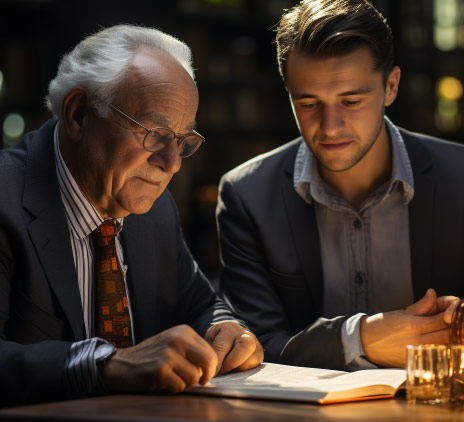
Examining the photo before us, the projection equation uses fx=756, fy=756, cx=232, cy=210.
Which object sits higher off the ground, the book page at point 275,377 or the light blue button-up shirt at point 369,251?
the light blue button-up shirt at point 369,251

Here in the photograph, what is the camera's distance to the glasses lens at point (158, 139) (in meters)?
1.78

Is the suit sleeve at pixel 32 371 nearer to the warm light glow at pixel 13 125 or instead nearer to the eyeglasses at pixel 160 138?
the eyeglasses at pixel 160 138

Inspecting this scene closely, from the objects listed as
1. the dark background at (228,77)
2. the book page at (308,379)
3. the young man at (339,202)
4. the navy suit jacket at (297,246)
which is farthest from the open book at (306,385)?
the dark background at (228,77)

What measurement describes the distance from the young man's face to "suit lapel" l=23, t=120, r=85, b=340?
0.74m

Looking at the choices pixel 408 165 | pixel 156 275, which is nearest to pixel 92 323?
pixel 156 275

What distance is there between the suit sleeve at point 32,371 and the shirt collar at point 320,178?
1.05 m

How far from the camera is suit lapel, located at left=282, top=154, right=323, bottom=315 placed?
223cm

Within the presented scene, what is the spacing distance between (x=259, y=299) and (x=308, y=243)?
0.73 ft

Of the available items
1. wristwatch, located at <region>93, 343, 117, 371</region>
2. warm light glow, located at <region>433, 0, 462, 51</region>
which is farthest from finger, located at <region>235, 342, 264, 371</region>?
warm light glow, located at <region>433, 0, 462, 51</region>

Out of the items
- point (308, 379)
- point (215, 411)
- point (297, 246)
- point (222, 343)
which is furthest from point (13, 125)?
point (215, 411)

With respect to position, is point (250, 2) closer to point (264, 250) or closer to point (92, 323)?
point (264, 250)

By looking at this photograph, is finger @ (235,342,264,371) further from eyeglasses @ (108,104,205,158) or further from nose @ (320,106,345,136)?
nose @ (320,106,345,136)

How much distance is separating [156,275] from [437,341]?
0.74 meters

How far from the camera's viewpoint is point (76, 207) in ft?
6.02
